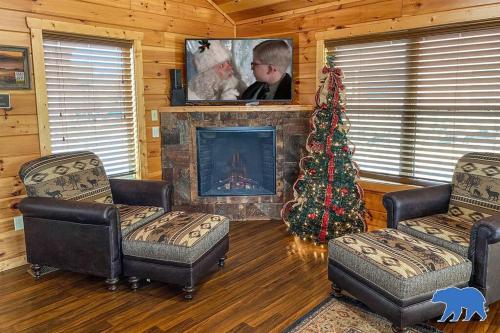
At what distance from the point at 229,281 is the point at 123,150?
2004 mm

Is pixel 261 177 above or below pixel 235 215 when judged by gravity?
above

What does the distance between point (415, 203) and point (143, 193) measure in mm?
2329

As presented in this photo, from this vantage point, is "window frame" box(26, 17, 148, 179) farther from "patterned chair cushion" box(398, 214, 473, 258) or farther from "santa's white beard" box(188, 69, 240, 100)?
"patterned chair cushion" box(398, 214, 473, 258)

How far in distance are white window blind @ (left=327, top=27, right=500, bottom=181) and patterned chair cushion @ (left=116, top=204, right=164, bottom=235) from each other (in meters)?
2.34

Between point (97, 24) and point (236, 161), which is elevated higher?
point (97, 24)

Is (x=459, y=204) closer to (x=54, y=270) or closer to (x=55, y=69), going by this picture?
(x=54, y=270)

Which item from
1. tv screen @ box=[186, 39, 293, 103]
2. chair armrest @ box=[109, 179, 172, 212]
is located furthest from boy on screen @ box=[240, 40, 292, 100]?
chair armrest @ box=[109, 179, 172, 212]

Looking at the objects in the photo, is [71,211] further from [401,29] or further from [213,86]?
[401,29]

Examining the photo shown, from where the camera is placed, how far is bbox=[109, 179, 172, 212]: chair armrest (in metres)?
3.57

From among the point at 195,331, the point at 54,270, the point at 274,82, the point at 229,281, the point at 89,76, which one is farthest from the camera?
the point at 274,82

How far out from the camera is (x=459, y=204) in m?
3.25

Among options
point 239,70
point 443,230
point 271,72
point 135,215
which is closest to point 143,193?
point 135,215

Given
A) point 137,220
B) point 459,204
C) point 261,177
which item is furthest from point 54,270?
point 459,204

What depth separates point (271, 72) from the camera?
468 centimetres
